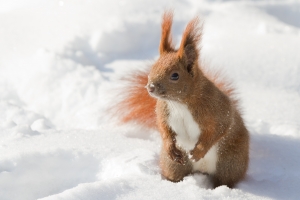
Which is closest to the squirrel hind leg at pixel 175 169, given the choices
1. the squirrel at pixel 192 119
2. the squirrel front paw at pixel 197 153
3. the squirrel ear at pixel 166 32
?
the squirrel at pixel 192 119

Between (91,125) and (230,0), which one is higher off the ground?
(230,0)

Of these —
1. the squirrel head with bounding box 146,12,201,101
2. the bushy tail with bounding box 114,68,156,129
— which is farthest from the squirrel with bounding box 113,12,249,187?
the bushy tail with bounding box 114,68,156,129

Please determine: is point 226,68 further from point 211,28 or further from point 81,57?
point 81,57

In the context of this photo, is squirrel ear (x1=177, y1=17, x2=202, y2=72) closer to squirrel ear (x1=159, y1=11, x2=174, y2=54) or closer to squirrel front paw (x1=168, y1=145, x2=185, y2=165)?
squirrel ear (x1=159, y1=11, x2=174, y2=54)

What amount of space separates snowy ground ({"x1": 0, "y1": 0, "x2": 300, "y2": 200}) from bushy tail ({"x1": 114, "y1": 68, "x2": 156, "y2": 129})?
10 cm

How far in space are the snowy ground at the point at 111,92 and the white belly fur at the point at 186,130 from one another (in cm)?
10

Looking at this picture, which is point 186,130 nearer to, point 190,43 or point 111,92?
point 190,43

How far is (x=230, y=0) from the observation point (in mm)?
4359

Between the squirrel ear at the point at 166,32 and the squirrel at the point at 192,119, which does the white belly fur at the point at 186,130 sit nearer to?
the squirrel at the point at 192,119

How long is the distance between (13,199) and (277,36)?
2424 mm

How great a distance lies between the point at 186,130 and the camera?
7.13 feet

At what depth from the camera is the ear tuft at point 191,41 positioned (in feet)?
6.81

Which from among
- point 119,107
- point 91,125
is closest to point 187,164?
point 119,107

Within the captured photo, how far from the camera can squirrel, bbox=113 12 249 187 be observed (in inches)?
81.0
